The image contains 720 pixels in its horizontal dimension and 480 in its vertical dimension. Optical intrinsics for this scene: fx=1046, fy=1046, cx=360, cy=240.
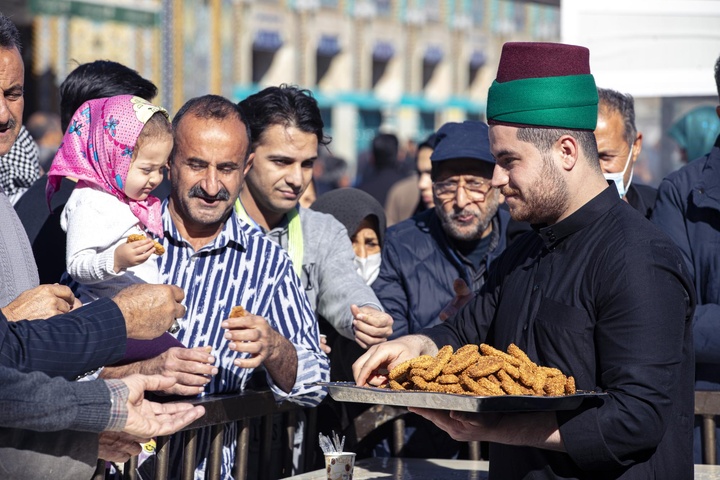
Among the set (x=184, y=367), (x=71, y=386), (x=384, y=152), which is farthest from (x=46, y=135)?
(x=71, y=386)

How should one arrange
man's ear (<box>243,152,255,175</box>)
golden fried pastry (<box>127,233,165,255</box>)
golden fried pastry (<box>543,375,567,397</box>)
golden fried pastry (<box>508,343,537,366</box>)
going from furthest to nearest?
man's ear (<box>243,152,255,175</box>) → golden fried pastry (<box>127,233,165,255</box>) → golden fried pastry (<box>508,343,537,366</box>) → golden fried pastry (<box>543,375,567,397</box>)

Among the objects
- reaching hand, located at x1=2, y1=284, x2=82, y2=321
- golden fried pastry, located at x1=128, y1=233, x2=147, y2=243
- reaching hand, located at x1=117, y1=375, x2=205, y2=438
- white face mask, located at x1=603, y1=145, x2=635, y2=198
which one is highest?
white face mask, located at x1=603, y1=145, x2=635, y2=198

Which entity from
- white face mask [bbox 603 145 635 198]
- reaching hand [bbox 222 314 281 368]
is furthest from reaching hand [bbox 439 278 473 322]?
reaching hand [bbox 222 314 281 368]

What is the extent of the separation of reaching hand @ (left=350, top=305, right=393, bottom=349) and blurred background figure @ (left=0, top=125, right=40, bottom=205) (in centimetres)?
222

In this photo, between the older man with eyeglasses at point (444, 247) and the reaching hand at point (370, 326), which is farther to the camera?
the older man with eyeglasses at point (444, 247)

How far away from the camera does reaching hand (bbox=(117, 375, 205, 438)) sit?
2.54m

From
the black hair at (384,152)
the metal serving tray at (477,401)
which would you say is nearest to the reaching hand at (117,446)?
the metal serving tray at (477,401)

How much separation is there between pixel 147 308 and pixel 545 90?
1.21 metres

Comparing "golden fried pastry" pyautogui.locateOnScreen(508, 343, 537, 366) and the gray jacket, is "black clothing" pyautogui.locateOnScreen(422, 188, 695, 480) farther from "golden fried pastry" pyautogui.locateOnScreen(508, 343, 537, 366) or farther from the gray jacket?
the gray jacket

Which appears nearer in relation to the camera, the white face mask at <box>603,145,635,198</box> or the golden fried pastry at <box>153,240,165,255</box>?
the golden fried pastry at <box>153,240,165,255</box>

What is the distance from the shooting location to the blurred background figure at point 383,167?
34.5ft

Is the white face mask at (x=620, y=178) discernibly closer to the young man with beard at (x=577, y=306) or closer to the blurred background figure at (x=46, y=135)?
the young man with beard at (x=577, y=306)

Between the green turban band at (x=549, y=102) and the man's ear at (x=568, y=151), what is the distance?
4 centimetres

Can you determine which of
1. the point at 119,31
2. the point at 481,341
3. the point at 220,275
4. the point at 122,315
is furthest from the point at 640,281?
the point at 119,31
